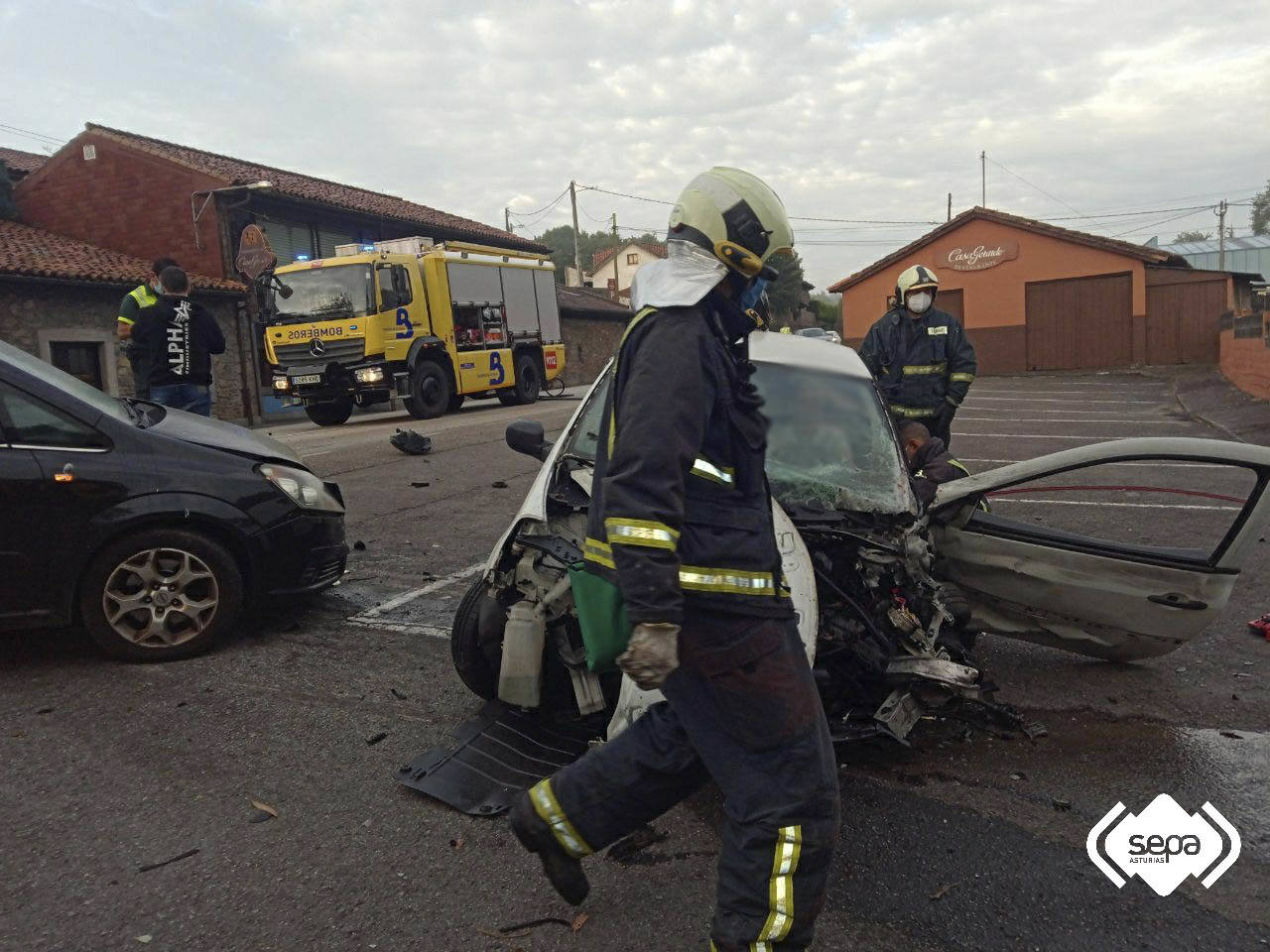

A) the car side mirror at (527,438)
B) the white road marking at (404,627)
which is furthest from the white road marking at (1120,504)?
the white road marking at (404,627)

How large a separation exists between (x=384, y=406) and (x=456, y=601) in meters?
19.1

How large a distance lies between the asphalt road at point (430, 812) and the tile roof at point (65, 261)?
641 inches

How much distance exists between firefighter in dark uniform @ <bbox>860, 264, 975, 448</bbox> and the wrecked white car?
2.07 m

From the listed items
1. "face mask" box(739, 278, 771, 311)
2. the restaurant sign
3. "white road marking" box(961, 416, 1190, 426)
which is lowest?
"white road marking" box(961, 416, 1190, 426)

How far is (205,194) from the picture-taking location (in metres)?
22.1

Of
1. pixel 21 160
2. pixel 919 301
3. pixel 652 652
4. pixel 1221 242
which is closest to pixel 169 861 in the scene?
pixel 652 652

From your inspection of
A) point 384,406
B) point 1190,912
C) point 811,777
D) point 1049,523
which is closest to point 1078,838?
point 1190,912

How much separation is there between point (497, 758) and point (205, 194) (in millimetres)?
22462

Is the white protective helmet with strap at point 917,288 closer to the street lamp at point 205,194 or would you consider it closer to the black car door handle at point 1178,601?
the black car door handle at point 1178,601

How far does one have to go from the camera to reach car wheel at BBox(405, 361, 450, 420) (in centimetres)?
1555

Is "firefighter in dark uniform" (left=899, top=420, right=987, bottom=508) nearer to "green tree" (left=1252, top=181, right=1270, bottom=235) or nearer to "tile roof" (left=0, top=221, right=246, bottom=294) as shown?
"tile roof" (left=0, top=221, right=246, bottom=294)

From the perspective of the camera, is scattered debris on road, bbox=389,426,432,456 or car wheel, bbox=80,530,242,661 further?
scattered debris on road, bbox=389,426,432,456

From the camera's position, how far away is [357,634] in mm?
4605

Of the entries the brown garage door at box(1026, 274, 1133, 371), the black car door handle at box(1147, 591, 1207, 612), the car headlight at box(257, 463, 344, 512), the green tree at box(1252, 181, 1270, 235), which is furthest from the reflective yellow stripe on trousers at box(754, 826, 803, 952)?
the green tree at box(1252, 181, 1270, 235)
